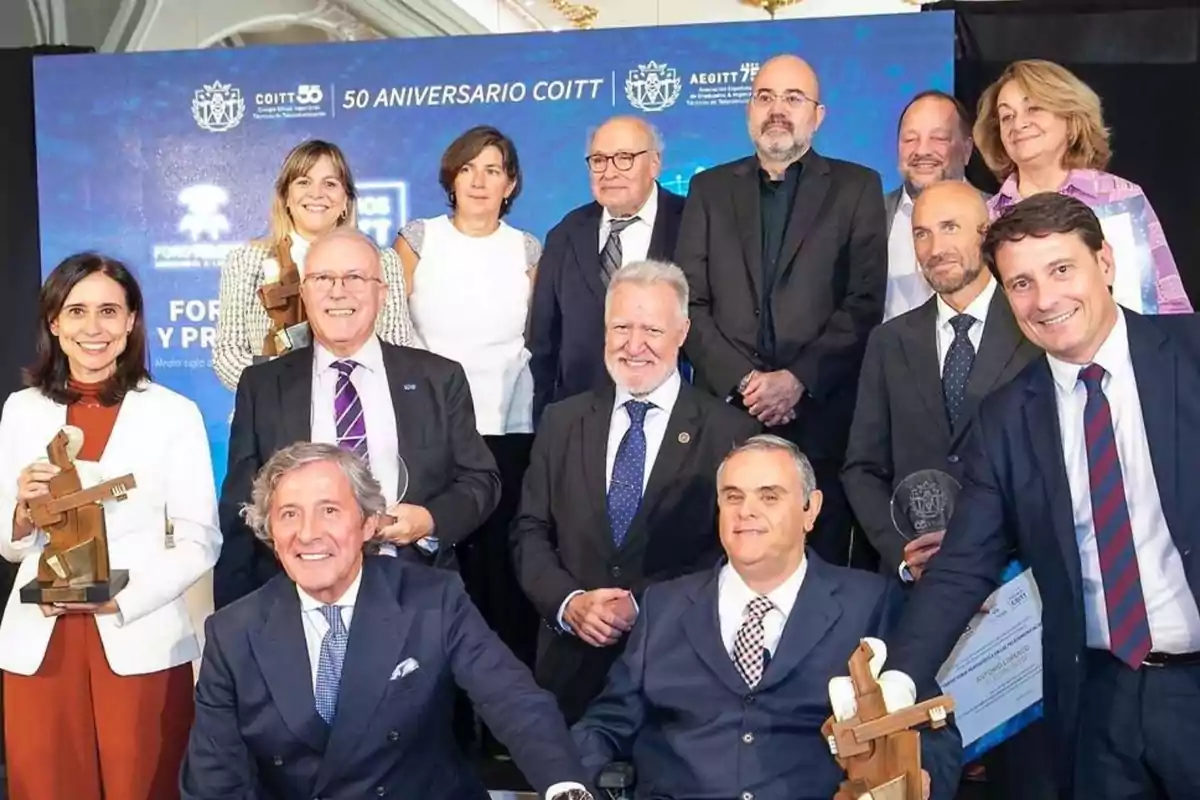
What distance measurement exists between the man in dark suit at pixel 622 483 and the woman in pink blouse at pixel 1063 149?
3.24 ft

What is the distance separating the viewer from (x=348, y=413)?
134 inches

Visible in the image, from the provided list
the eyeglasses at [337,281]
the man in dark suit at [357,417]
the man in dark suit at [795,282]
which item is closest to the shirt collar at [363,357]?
the man in dark suit at [357,417]

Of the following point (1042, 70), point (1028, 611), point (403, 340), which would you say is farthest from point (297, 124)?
point (1028, 611)

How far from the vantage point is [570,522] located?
11.0ft

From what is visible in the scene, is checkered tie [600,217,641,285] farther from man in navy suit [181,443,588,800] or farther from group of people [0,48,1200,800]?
man in navy suit [181,443,588,800]

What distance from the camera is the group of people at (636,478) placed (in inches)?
98.3

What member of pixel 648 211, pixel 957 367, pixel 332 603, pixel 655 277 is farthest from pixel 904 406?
pixel 332 603

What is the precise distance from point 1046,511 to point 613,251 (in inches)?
78.1

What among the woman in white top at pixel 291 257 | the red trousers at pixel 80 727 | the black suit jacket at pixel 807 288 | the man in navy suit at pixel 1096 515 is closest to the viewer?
Answer: the man in navy suit at pixel 1096 515

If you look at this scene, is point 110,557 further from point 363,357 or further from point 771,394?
point 771,394

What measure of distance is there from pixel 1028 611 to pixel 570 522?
3.66 ft

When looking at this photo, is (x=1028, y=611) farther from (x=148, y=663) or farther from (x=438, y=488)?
(x=148, y=663)

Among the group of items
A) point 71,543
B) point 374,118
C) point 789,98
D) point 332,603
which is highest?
point 374,118

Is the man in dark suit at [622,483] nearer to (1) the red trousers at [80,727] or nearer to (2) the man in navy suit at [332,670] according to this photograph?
(2) the man in navy suit at [332,670]
